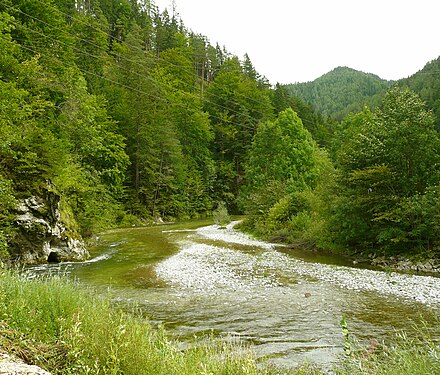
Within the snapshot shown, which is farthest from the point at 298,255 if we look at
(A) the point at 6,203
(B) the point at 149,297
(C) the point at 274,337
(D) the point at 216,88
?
(D) the point at 216,88

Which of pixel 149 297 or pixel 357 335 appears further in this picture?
pixel 149 297

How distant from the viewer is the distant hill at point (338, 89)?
135875 mm

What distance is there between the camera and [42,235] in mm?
15273

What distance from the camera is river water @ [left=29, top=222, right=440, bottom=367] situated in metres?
7.38

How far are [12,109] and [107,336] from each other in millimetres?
12884

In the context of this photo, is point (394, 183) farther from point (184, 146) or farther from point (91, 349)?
point (184, 146)

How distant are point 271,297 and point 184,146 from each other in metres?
46.2

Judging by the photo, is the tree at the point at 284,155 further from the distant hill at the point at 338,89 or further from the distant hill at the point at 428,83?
the distant hill at the point at 338,89

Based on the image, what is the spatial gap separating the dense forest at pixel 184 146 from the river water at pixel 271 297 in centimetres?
324

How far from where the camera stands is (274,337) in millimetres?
7371

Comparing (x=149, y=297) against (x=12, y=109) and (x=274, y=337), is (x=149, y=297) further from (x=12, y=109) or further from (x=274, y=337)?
(x=12, y=109)

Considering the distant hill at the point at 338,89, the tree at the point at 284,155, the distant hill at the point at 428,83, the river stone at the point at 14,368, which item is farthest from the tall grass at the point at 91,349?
the distant hill at the point at 338,89

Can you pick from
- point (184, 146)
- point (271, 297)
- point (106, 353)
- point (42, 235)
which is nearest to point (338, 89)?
point (184, 146)

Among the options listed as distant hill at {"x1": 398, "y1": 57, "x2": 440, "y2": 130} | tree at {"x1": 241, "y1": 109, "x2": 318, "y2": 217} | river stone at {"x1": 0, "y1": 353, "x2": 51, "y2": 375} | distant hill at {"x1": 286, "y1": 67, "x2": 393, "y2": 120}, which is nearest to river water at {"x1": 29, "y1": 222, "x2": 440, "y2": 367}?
river stone at {"x1": 0, "y1": 353, "x2": 51, "y2": 375}
